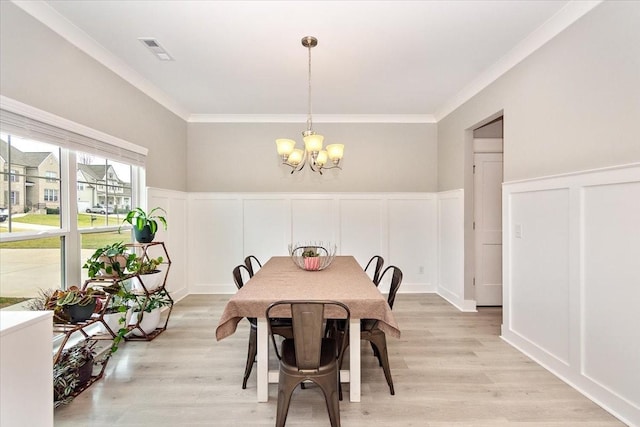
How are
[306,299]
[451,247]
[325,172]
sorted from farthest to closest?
1. [325,172]
2. [451,247]
3. [306,299]

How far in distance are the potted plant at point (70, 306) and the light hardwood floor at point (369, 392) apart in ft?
1.87

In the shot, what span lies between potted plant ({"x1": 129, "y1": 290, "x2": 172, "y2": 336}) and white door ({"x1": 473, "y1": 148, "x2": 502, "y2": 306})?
3882mm

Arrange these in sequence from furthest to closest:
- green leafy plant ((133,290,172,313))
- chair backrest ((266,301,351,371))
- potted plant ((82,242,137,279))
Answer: green leafy plant ((133,290,172,313)) → potted plant ((82,242,137,279)) → chair backrest ((266,301,351,371))

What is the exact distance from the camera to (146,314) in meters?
3.25

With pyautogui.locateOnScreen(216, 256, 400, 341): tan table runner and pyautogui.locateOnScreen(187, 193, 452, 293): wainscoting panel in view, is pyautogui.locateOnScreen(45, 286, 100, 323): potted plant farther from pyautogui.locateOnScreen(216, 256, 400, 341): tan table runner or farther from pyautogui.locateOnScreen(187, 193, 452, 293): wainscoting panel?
pyautogui.locateOnScreen(187, 193, 452, 293): wainscoting panel

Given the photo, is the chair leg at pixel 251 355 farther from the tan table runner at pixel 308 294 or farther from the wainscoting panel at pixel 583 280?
the wainscoting panel at pixel 583 280

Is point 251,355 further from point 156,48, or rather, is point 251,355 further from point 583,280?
point 156,48

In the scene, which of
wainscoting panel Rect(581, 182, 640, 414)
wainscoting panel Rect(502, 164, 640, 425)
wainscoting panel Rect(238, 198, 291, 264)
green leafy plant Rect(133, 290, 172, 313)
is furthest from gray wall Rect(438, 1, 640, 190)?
green leafy plant Rect(133, 290, 172, 313)

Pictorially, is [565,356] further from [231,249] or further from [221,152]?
[221,152]

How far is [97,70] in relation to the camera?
291 centimetres

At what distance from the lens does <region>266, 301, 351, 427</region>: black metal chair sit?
1758mm

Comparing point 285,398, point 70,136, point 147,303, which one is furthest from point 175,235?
point 285,398

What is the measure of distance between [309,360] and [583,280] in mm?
2007

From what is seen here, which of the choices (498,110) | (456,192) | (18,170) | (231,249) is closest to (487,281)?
(456,192)
